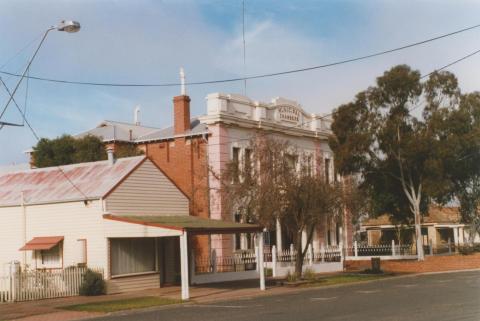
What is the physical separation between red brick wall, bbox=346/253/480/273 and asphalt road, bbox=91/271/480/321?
477 inches

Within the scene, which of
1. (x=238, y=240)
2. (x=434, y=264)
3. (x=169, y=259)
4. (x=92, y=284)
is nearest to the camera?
(x=92, y=284)

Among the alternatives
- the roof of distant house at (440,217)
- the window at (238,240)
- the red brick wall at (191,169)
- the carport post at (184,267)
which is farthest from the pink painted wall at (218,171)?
the roof of distant house at (440,217)

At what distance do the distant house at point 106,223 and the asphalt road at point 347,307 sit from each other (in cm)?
454

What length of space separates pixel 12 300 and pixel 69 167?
8833 millimetres

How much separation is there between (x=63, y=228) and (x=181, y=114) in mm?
11613

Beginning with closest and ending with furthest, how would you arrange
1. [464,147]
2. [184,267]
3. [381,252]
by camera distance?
[184,267] → [464,147] → [381,252]

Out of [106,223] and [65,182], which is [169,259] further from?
[65,182]

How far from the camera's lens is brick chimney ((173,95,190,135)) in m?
37.2

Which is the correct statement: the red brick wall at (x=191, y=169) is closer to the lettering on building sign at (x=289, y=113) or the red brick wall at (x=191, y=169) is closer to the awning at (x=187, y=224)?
the lettering on building sign at (x=289, y=113)

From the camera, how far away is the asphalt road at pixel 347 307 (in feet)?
52.1

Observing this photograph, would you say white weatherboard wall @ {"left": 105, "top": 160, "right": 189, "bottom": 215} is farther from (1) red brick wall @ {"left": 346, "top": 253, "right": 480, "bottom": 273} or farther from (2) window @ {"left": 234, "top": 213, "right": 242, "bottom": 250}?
(1) red brick wall @ {"left": 346, "top": 253, "right": 480, "bottom": 273}

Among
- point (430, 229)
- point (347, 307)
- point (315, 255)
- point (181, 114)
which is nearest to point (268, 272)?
point (315, 255)

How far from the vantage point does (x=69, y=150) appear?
133 ft

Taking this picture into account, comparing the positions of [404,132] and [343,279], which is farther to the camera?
[404,132]
